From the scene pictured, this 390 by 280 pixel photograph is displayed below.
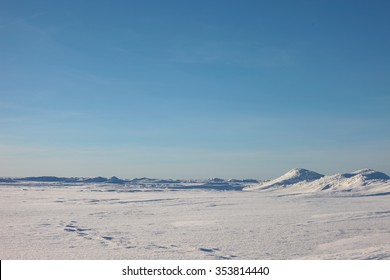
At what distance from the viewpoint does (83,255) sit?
7.86m

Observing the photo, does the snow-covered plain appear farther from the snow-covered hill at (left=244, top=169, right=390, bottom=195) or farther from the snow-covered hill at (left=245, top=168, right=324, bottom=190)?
the snow-covered hill at (left=245, top=168, right=324, bottom=190)

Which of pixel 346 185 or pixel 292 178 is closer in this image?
pixel 346 185

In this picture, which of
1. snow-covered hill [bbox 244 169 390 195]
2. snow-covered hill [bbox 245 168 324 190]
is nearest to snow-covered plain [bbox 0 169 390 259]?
snow-covered hill [bbox 244 169 390 195]

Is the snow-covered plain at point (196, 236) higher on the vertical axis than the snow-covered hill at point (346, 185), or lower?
lower

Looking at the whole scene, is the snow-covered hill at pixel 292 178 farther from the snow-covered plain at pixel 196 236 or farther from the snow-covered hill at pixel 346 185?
the snow-covered plain at pixel 196 236

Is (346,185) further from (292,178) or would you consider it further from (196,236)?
(196,236)

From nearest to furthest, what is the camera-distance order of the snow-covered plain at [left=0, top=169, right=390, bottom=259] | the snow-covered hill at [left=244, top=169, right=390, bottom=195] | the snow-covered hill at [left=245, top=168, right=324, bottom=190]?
the snow-covered plain at [left=0, top=169, right=390, bottom=259] < the snow-covered hill at [left=244, top=169, right=390, bottom=195] < the snow-covered hill at [left=245, top=168, right=324, bottom=190]

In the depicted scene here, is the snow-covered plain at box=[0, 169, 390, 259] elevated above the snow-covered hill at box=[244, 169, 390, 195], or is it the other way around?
the snow-covered hill at box=[244, 169, 390, 195]

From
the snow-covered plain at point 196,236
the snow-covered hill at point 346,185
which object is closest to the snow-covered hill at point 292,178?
the snow-covered hill at point 346,185

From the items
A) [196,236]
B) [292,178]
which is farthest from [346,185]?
[196,236]

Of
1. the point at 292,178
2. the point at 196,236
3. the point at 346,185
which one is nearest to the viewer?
the point at 196,236

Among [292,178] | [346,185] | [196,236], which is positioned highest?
[292,178]
